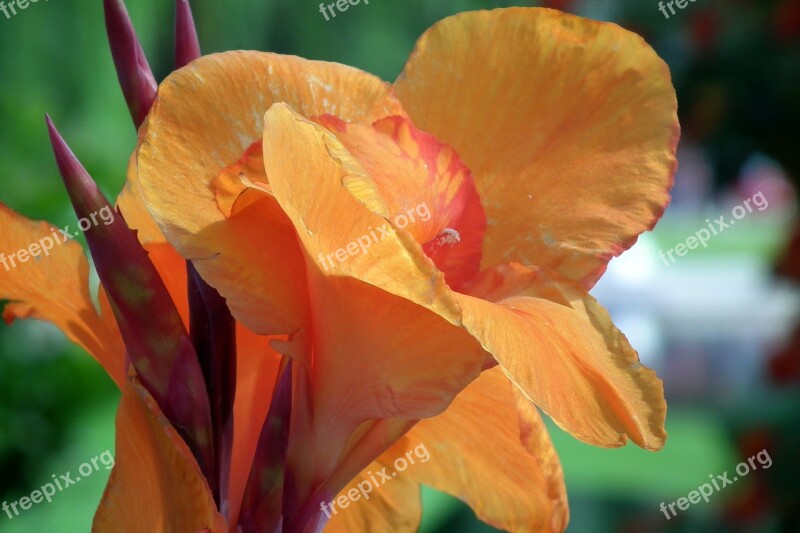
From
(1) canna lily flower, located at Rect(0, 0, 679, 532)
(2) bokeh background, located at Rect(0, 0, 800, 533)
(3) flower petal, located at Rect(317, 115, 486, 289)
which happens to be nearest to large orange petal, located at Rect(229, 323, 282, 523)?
(1) canna lily flower, located at Rect(0, 0, 679, 532)

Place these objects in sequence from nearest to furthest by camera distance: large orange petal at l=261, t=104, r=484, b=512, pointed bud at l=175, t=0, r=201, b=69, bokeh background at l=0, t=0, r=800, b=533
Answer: large orange petal at l=261, t=104, r=484, b=512 → pointed bud at l=175, t=0, r=201, b=69 → bokeh background at l=0, t=0, r=800, b=533

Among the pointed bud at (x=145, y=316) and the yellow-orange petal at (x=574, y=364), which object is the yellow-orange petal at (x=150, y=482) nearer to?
the pointed bud at (x=145, y=316)

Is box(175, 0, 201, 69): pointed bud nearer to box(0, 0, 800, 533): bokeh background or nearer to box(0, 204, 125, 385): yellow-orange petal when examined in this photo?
box(0, 204, 125, 385): yellow-orange petal

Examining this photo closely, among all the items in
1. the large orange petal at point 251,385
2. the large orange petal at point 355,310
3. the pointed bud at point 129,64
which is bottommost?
the large orange petal at point 251,385

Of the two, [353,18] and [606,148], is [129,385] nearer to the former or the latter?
[606,148]

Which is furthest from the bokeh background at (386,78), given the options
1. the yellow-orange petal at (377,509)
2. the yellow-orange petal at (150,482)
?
the yellow-orange petal at (150,482)

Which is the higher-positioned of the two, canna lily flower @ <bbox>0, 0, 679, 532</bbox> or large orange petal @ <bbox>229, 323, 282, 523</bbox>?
canna lily flower @ <bbox>0, 0, 679, 532</bbox>

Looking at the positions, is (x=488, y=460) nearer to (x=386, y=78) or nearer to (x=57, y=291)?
(x=57, y=291)
